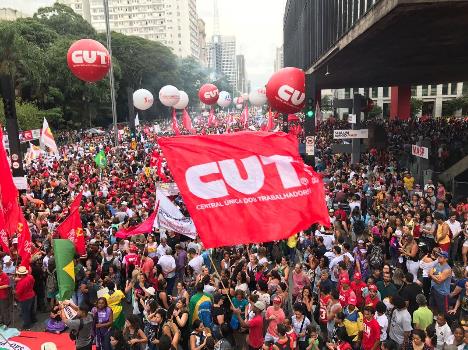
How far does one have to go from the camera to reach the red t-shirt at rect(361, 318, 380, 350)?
6.07 m

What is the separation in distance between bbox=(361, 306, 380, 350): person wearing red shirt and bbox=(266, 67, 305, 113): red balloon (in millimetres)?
10666

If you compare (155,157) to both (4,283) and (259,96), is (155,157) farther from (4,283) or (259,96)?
(259,96)

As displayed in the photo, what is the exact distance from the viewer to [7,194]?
743 centimetres

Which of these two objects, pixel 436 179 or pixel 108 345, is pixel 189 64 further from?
pixel 108 345

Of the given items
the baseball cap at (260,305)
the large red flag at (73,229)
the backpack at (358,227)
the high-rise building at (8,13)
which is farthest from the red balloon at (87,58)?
the high-rise building at (8,13)

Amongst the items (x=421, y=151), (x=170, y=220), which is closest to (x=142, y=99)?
(x=421, y=151)

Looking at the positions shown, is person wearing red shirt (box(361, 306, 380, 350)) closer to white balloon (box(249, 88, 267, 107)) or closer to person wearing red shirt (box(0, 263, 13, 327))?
person wearing red shirt (box(0, 263, 13, 327))

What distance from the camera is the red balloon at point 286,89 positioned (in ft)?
51.6

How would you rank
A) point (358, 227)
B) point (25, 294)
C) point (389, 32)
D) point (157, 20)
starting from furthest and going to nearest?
point (157, 20) → point (389, 32) → point (358, 227) → point (25, 294)

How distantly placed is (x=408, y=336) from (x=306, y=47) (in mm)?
32806

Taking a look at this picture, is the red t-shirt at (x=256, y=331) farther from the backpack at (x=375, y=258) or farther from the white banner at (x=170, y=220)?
the white banner at (x=170, y=220)

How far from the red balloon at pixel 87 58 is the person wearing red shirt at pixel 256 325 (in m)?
11.8

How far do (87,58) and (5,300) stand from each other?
9.70m

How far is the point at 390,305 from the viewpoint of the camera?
6742 mm
